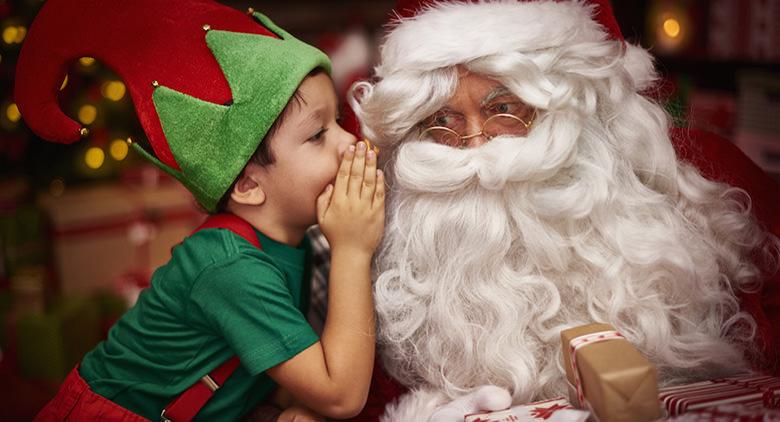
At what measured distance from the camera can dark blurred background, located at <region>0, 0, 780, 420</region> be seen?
2383 millimetres

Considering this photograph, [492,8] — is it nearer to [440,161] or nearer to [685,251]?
[440,161]

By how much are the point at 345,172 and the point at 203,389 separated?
0.47m

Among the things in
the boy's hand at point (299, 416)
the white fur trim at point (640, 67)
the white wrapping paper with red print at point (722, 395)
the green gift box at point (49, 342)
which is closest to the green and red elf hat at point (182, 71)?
the boy's hand at point (299, 416)

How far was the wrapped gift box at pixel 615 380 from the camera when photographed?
Result: 968mm

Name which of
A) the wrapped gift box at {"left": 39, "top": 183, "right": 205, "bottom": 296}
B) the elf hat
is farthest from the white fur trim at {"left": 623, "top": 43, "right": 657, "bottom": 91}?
the wrapped gift box at {"left": 39, "top": 183, "right": 205, "bottom": 296}

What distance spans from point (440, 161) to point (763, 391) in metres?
0.62

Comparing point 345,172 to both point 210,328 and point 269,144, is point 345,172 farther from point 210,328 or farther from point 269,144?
point 210,328

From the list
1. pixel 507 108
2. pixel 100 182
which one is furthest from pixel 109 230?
pixel 507 108

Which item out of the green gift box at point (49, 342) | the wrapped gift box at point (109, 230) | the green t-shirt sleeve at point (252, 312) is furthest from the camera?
the wrapped gift box at point (109, 230)

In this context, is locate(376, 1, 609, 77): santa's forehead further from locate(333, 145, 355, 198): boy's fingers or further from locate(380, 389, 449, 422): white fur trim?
locate(380, 389, 449, 422): white fur trim

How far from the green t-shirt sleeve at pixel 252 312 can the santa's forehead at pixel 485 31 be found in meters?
0.45

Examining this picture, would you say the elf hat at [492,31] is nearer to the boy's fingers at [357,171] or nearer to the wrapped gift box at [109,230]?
the boy's fingers at [357,171]

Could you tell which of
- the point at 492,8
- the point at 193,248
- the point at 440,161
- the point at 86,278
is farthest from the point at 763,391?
the point at 86,278

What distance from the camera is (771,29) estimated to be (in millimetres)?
2361
